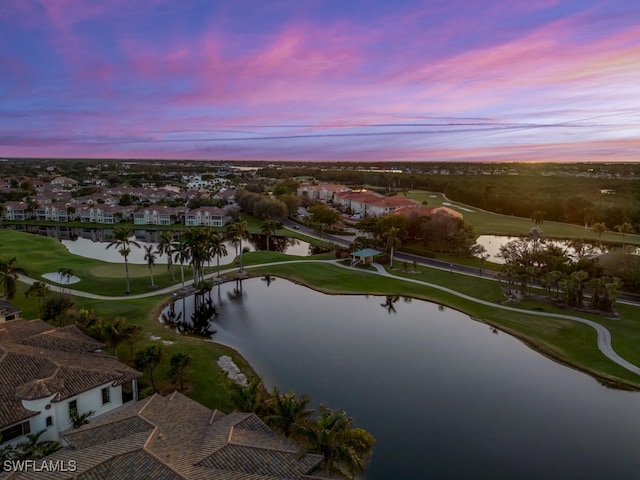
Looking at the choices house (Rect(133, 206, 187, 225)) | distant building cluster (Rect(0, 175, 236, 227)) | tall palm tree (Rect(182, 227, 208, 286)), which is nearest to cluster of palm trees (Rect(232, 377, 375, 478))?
tall palm tree (Rect(182, 227, 208, 286))

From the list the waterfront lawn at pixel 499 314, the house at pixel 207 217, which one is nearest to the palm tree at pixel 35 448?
the waterfront lawn at pixel 499 314

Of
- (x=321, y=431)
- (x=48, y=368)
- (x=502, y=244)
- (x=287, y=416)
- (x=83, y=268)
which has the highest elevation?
(x=321, y=431)

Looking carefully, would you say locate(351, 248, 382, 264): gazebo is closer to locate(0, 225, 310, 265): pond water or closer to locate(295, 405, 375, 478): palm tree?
locate(0, 225, 310, 265): pond water

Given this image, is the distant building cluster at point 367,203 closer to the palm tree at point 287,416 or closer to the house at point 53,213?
the palm tree at point 287,416

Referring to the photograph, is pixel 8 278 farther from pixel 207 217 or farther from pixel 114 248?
pixel 207 217

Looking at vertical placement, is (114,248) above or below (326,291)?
below

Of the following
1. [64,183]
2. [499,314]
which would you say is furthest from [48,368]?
[64,183]
